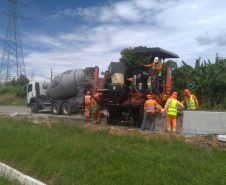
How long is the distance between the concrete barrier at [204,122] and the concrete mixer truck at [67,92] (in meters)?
8.44

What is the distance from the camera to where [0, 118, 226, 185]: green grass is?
401 centimetres

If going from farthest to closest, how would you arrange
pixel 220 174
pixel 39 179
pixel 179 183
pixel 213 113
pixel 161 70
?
1. pixel 161 70
2. pixel 213 113
3. pixel 39 179
4. pixel 220 174
5. pixel 179 183

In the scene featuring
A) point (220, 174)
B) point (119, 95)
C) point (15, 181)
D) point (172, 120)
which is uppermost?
point (119, 95)

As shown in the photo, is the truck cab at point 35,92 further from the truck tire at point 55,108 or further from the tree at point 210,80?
the tree at point 210,80

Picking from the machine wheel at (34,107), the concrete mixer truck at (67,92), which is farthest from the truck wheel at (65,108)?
the machine wheel at (34,107)

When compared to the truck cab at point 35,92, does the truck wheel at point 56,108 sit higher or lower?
lower

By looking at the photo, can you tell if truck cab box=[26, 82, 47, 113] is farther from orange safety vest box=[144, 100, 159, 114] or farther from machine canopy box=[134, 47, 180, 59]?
A: orange safety vest box=[144, 100, 159, 114]

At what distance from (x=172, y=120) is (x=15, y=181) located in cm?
513

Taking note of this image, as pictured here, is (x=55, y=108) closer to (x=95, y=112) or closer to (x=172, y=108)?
(x=95, y=112)

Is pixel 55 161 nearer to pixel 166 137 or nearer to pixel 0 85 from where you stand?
pixel 166 137

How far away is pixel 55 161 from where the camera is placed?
4.91 metres

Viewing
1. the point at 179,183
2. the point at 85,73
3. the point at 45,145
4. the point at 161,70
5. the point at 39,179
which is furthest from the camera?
the point at 85,73

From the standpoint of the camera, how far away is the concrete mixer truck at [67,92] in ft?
48.9

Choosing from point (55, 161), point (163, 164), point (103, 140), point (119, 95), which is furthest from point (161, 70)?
point (55, 161)
